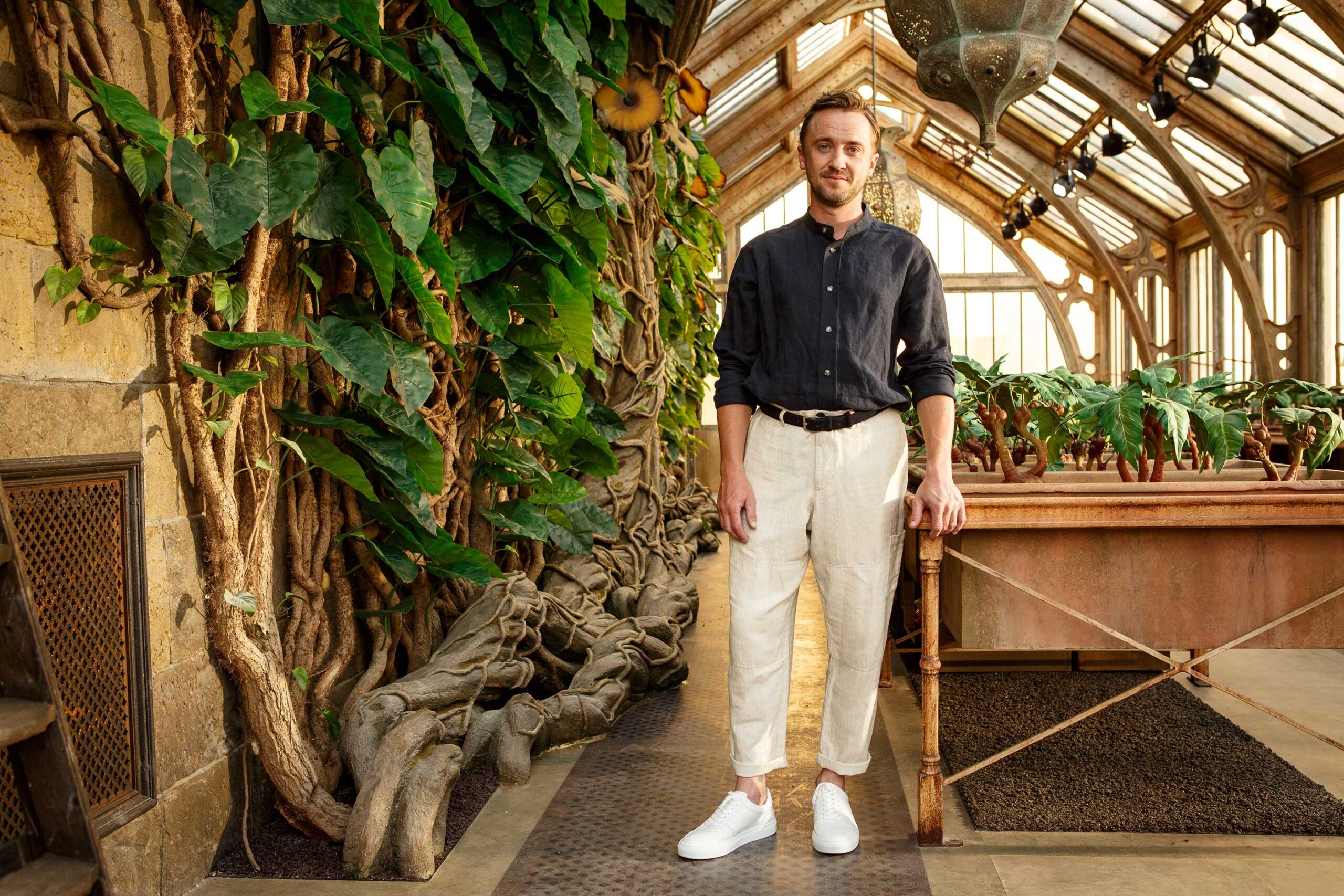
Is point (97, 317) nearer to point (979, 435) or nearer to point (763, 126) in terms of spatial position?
point (979, 435)

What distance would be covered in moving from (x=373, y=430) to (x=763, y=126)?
11.2 metres

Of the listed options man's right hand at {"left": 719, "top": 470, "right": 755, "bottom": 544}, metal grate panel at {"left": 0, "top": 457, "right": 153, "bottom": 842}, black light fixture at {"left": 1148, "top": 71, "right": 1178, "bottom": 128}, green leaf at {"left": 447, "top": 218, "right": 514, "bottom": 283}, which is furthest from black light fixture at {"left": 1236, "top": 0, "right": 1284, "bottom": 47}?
metal grate panel at {"left": 0, "top": 457, "right": 153, "bottom": 842}

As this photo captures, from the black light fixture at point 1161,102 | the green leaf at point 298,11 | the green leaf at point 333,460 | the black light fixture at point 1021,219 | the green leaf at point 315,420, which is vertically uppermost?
the black light fixture at point 1021,219

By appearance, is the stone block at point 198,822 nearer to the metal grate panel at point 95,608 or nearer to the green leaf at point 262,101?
the metal grate panel at point 95,608

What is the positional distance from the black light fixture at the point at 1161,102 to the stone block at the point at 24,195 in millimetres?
8892

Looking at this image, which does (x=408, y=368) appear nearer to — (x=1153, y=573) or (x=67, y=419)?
(x=67, y=419)


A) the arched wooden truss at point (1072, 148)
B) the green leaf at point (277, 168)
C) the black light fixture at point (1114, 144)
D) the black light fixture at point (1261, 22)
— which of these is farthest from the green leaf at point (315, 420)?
the black light fixture at point (1114, 144)

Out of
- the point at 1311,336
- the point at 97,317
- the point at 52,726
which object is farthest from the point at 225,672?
the point at 1311,336

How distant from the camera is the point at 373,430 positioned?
7.10 feet

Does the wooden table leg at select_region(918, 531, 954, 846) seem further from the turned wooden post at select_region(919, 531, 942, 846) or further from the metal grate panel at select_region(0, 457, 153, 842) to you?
the metal grate panel at select_region(0, 457, 153, 842)

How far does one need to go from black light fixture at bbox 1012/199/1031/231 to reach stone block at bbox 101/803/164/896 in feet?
46.6

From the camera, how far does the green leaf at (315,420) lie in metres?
2.09

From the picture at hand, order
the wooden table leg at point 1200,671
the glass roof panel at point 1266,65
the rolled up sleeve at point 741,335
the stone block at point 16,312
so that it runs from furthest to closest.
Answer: the glass roof panel at point 1266,65
the wooden table leg at point 1200,671
the rolled up sleeve at point 741,335
the stone block at point 16,312

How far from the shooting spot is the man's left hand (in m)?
2.04
